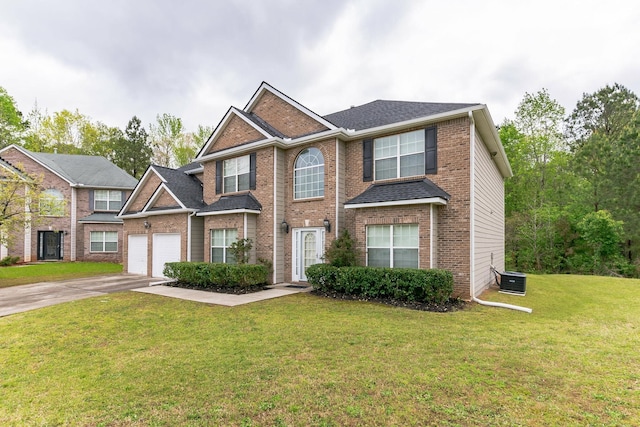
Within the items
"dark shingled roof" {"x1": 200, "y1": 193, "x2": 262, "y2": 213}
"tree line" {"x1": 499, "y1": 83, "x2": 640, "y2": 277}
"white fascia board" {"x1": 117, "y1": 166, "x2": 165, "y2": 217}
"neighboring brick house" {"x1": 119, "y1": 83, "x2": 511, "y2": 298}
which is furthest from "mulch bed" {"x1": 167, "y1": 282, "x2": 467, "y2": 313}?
"tree line" {"x1": 499, "y1": 83, "x2": 640, "y2": 277}

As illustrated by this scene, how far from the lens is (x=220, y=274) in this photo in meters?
10.9

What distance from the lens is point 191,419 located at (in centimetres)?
315

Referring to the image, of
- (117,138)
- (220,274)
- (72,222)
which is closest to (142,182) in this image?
(220,274)

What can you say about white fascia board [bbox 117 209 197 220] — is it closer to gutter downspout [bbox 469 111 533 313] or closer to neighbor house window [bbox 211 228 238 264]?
neighbor house window [bbox 211 228 238 264]

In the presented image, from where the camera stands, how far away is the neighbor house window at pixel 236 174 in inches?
521

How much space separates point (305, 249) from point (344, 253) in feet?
7.67

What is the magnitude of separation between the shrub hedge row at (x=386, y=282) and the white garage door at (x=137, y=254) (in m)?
10.3

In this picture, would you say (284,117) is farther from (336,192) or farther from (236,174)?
(336,192)

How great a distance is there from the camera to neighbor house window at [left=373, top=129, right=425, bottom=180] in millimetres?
10094

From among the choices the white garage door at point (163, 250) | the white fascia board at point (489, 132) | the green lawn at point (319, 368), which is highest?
the white fascia board at point (489, 132)

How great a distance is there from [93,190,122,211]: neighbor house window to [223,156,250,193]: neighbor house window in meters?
15.3

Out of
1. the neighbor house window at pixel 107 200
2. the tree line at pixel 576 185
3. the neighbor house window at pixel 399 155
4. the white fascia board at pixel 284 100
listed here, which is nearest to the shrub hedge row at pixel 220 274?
the neighbor house window at pixel 399 155

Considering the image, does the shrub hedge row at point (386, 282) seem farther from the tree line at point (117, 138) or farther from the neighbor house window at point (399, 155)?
the tree line at point (117, 138)

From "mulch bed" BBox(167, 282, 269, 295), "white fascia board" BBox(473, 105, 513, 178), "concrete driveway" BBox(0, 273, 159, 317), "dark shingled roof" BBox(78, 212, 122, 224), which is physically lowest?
"concrete driveway" BBox(0, 273, 159, 317)
